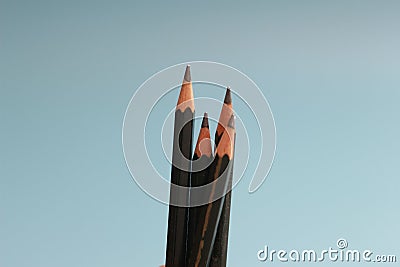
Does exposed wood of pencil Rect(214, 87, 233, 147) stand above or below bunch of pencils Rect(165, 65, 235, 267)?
above

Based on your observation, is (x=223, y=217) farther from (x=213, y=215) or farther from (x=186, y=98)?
(x=186, y=98)

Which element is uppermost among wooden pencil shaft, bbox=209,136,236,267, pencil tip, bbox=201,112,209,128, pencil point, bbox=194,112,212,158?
pencil tip, bbox=201,112,209,128

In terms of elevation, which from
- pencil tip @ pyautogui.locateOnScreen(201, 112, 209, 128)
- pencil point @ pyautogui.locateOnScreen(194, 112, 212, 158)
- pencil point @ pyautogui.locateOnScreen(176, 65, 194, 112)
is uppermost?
pencil point @ pyautogui.locateOnScreen(176, 65, 194, 112)

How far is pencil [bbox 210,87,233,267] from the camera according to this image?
668 millimetres

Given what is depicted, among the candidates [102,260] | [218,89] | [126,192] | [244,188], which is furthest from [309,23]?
[102,260]

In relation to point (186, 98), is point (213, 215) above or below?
below

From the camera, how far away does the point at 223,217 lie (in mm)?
681

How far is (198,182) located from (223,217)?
0.04m

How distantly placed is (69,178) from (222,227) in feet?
2.32

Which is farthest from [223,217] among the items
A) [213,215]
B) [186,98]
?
[186,98]

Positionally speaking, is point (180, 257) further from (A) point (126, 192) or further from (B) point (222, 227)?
(A) point (126, 192)

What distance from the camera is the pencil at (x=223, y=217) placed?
0.67m

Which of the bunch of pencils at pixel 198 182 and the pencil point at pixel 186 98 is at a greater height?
the pencil point at pixel 186 98

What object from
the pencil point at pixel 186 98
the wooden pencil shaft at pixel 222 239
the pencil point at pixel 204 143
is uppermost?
the pencil point at pixel 186 98
